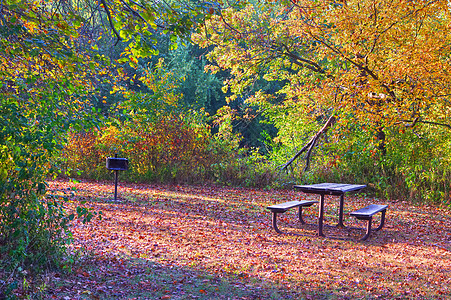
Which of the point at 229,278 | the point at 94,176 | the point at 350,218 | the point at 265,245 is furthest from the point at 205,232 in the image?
the point at 94,176

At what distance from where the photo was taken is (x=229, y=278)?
456 cm

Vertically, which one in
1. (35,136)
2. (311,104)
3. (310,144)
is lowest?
(35,136)

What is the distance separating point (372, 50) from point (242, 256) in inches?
283

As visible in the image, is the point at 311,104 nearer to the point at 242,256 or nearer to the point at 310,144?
the point at 310,144

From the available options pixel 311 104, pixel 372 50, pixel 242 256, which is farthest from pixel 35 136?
pixel 311 104

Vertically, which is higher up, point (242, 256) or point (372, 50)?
point (372, 50)

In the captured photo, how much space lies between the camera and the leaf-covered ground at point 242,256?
13.6ft

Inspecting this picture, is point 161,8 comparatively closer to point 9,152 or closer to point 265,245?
point 9,152

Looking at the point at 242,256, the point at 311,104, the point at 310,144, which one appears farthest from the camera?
the point at 310,144

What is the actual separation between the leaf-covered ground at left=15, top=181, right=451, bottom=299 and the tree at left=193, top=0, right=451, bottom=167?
2541 millimetres

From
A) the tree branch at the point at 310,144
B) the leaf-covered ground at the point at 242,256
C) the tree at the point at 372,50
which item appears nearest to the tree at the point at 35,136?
the leaf-covered ground at the point at 242,256

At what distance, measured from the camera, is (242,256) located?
5492 millimetres

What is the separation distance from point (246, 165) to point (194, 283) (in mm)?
9106

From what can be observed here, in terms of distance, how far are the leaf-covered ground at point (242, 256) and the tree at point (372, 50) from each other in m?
2.54
